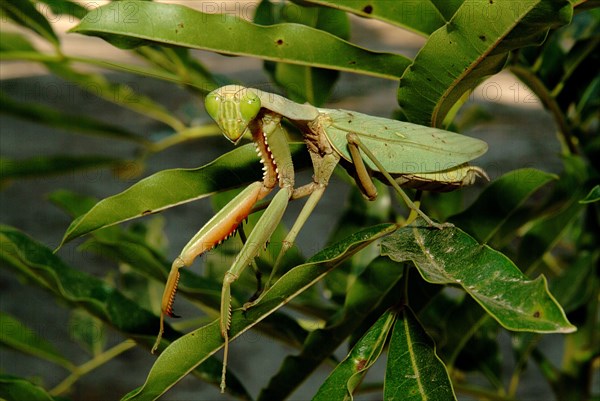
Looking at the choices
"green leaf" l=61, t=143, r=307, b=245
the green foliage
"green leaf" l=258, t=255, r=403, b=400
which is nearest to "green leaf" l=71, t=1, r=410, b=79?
the green foliage

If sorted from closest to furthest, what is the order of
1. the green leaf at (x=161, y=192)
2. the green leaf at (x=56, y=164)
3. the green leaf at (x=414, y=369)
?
the green leaf at (x=414, y=369) → the green leaf at (x=161, y=192) → the green leaf at (x=56, y=164)

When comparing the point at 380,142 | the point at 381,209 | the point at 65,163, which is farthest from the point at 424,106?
the point at 65,163

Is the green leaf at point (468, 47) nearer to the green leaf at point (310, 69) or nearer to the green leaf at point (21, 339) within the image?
the green leaf at point (310, 69)

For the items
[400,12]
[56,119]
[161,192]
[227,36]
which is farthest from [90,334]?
[400,12]

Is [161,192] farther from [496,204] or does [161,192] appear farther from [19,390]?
[496,204]

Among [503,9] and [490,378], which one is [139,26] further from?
[490,378]

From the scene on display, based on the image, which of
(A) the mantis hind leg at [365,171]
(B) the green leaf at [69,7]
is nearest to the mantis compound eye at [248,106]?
(A) the mantis hind leg at [365,171]
